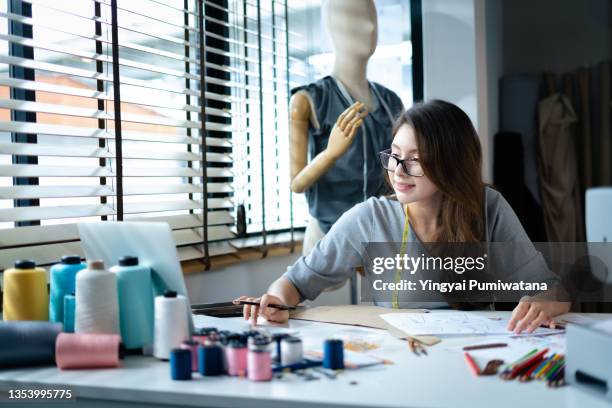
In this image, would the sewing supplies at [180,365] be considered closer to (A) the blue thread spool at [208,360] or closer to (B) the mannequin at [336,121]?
(A) the blue thread spool at [208,360]

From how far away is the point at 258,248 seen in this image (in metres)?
2.81

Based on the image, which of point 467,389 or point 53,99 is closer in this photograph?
point 467,389

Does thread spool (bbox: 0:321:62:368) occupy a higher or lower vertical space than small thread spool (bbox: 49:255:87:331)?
lower

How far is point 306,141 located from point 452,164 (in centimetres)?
82

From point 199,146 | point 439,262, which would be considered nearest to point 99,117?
point 199,146

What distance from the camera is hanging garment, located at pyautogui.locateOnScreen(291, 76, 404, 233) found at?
254 centimetres

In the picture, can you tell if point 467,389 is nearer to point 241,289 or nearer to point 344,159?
point 344,159

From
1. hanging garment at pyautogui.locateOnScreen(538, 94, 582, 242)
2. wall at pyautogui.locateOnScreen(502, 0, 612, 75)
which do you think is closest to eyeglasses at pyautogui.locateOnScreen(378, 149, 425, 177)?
hanging garment at pyautogui.locateOnScreen(538, 94, 582, 242)

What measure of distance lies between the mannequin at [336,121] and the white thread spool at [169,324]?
1.24 m

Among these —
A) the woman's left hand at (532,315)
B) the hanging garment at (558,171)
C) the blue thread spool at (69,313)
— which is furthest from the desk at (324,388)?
the hanging garment at (558,171)

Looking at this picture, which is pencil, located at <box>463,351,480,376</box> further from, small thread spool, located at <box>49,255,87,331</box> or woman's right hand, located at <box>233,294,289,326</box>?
small thread spool, located at <box>49,255,87,331</box>

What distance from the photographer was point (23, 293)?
1392 millimetres

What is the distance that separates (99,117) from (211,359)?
3.62ft

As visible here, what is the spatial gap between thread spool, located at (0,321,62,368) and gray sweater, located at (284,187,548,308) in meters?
0.73
